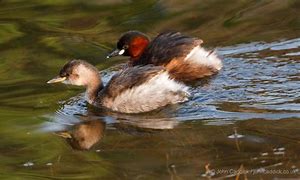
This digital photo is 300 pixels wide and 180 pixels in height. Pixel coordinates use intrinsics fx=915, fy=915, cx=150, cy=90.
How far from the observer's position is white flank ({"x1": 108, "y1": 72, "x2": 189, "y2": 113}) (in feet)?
26.9

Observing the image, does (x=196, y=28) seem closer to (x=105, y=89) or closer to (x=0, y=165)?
(x=105, y=89)

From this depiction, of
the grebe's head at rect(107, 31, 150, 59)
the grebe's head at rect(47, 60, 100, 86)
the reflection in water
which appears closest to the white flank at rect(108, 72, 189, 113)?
the reflection in water

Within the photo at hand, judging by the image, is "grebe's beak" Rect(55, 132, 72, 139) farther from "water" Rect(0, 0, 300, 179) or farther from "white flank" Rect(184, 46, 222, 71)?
"white flank" Rect(184, 46, 222, 71)

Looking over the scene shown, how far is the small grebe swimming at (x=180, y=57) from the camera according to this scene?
920cm

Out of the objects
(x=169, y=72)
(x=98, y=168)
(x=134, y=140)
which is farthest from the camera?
(x=169, y=72)

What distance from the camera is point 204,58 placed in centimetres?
939

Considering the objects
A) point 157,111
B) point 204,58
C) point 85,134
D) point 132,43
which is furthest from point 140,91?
point 132,43

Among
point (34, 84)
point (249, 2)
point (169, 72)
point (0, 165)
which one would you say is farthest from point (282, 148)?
point (249, 2)

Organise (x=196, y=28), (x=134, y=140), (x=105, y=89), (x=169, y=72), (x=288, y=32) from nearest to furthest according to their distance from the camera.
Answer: (x=134, y=140)
(x=105, y=89)
(x=169, y=72)
(x=288, y=32)
(x=196, y=28)

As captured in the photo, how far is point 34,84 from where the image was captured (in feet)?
30.4

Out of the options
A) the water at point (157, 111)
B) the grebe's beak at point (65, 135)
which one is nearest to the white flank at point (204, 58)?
the water at point (157, 111)

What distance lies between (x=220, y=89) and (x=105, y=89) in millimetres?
1081

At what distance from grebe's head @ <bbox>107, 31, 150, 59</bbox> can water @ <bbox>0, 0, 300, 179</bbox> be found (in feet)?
1.01

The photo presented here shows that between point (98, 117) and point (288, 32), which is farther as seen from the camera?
point (288, 32)
